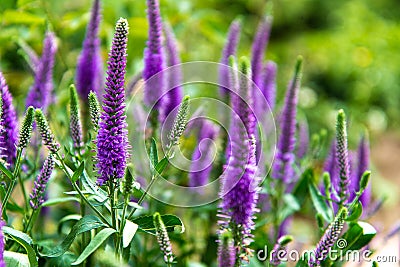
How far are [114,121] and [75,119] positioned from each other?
6.4 inches

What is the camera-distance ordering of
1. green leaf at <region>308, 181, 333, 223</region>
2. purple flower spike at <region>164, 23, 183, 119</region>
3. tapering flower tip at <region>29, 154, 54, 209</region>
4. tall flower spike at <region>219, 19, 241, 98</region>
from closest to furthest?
tapering flower tip at <region>29, 154, 54, 209</region>
green leaf at <region>308, 181, 333, 223</region>
purple flower spike at <region>164, 23, 183, 119</region>
tall flower spike at <region>219, 19, 241, 98</region>

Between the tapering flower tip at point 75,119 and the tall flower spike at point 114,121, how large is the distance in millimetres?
132

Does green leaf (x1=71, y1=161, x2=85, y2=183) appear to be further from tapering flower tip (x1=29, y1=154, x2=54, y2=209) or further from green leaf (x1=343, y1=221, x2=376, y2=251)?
green leaf (x1=343, y1=221, x2=376, y2=251)

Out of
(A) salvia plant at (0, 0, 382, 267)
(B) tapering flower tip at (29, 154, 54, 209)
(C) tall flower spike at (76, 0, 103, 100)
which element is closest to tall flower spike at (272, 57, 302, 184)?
(A) salvia plant at (0, 0, 382, 267)

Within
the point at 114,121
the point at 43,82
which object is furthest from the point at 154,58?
the point at 114,121

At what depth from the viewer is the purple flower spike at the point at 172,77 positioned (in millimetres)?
1456

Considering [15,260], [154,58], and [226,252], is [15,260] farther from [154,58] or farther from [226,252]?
[154,58]

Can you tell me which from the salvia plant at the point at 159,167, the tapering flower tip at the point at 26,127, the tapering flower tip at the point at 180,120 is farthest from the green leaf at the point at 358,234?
the tapering flower tip at the point at 26,127

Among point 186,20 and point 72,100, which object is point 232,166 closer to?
point 72,100

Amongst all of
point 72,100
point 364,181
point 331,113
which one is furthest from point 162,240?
point 331,113

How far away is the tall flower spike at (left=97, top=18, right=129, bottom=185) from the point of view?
3.09 feet

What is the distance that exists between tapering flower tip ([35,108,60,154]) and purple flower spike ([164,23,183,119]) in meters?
0.49

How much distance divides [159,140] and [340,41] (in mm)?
3811

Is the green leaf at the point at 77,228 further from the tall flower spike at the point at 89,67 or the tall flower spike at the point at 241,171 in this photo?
the tall flower spike at the point at 89,67
